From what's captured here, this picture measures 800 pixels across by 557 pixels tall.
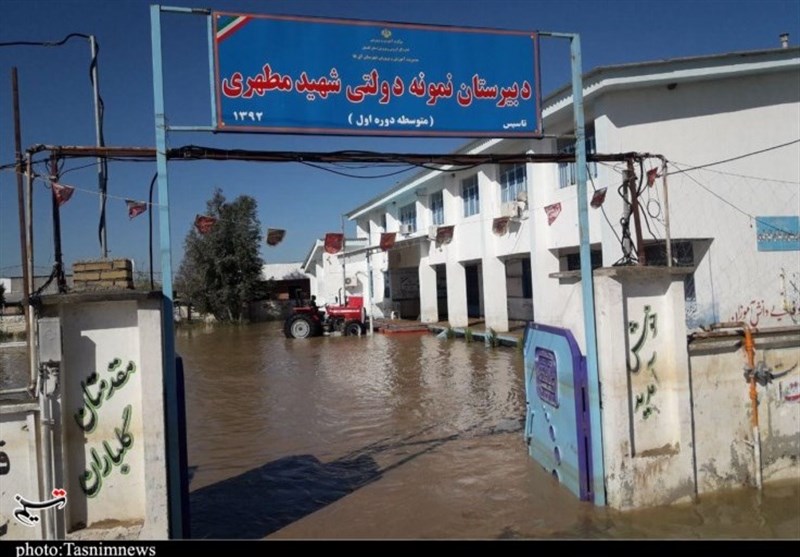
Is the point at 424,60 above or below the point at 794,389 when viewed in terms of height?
above

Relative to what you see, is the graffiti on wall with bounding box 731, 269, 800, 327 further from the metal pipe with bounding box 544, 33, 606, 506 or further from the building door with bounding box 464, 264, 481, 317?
the building door with bounding box 464, 264, 481, 317

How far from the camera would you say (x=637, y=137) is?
1152 cm

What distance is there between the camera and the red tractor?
2166 centimetres

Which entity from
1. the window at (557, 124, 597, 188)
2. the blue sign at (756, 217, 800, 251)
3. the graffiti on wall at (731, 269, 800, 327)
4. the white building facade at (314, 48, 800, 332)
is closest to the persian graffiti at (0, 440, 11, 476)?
the white building facade at (314, 48, 800, 332)

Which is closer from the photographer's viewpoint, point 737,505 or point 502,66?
point 737,505

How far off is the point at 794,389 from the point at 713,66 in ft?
28.0

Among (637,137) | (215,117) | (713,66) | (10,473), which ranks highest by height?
(713,66)

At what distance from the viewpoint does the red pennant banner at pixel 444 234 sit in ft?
65.3

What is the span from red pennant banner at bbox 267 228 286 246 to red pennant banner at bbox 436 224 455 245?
585 cm

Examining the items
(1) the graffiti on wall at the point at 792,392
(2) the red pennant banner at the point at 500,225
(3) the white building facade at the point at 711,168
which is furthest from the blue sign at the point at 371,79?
(2) the red pennant banner at the point at 500,225

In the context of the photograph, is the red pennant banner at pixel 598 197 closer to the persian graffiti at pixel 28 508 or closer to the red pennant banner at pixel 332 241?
the persian graffiti at pixel 28 508

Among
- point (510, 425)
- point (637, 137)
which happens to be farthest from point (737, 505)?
point (637, 137)

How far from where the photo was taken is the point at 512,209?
617 inches
